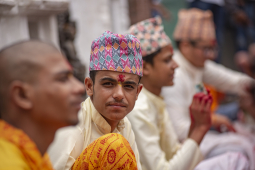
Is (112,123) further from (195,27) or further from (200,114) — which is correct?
(195,27)

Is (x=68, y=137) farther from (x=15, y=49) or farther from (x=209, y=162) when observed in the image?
(x=209, y=162)

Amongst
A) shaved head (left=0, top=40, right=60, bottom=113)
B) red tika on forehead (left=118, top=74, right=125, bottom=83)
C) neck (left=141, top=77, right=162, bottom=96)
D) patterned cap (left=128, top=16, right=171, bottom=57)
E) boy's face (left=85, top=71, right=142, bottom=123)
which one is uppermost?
shaved head (left=0, top=40, right=60, bottom=113)

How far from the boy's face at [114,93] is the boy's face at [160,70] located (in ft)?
2.48

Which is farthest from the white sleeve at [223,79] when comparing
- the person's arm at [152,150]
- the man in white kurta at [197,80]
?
the person's arm at [152,150]

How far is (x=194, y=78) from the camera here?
3.75 metres

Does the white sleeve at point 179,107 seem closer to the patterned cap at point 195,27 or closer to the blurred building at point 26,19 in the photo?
the patterned cap at point 195,27

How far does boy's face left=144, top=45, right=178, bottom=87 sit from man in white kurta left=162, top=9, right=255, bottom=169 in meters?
0.43

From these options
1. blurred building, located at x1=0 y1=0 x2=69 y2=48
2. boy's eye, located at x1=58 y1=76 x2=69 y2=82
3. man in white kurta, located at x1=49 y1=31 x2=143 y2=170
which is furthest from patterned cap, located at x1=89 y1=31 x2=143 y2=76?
blurred building, located at x1=0 y1=0 x2=69 y2=48

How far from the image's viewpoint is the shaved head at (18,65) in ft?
3.64

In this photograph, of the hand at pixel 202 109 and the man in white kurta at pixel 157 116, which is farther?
the hand at pixel 202 109

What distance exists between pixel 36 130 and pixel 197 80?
2945 mm

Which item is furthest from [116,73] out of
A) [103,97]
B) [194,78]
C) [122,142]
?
[194,78]

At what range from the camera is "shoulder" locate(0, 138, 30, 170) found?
3.21 feet

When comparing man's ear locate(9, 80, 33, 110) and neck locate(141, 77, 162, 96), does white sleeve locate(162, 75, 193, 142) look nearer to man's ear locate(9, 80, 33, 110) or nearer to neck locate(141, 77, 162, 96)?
neck locate(141, 77, 162, 96)
